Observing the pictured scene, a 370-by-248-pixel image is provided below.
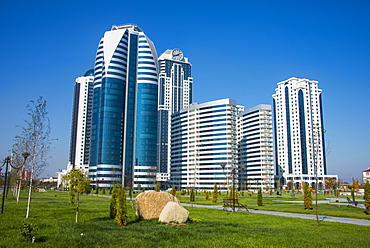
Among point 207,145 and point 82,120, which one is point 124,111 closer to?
point 207,145

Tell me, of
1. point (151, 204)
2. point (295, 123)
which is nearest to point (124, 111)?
point (295, 123)

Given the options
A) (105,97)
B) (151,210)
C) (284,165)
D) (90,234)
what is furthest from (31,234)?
(284,165)

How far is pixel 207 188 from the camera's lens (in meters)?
140

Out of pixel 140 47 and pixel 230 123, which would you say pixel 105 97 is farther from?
pixel 230 123

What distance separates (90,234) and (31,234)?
2.61m

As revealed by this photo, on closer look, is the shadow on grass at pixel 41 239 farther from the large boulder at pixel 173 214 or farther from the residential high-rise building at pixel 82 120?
the residential high-rise building at pixel 82 120

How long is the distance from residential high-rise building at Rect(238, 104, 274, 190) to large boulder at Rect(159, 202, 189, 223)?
121775 mm

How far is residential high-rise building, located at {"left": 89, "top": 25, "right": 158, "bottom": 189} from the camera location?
5217 inches

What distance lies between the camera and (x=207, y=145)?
14662 cm

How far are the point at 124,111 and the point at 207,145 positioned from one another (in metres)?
43.7

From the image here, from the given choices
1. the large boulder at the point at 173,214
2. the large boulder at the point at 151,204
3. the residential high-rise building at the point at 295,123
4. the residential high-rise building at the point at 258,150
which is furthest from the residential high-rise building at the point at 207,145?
the large boulder at the point at 173,214

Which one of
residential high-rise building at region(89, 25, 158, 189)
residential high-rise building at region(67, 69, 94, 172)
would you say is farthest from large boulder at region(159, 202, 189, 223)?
residential high-rise building at region(67, 69, 94, 172)

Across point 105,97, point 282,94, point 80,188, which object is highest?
point 282,94

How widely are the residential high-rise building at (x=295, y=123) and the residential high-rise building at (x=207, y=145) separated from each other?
43.9 meters
